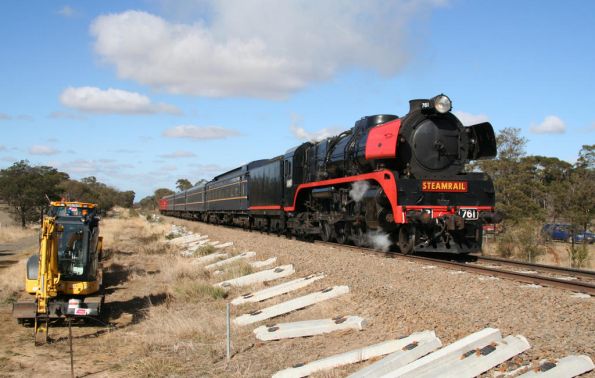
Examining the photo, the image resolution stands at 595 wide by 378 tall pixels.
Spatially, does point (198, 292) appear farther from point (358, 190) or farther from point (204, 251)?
point (204, 251)

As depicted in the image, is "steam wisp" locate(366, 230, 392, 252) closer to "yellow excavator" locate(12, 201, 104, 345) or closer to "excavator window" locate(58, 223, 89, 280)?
"yellow excavator" locate(12, 201, 104, 345)

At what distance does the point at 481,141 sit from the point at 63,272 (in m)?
10.4

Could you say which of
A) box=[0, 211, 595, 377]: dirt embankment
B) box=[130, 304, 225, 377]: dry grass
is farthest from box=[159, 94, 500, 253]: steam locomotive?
box=[130, 304, 225, 377]: dry grass

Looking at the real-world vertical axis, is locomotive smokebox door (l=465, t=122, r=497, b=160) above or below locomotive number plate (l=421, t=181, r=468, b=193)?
above

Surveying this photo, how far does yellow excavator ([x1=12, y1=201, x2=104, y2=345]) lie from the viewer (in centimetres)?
912

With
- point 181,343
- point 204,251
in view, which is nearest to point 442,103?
Result: point 181,343

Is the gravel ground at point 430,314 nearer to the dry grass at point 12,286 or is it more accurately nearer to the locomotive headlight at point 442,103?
the locomotive headlight at point 442,103

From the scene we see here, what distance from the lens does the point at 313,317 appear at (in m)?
8.54

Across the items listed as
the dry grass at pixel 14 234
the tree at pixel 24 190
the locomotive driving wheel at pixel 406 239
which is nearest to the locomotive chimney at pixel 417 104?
the locomotive driving wheel at pixel 406 239

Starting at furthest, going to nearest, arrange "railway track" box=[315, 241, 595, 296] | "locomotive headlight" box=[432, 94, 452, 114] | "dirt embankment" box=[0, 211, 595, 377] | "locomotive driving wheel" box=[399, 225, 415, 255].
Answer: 1. "locomotive headlight" box=[432, 94, 452, 114]
2. "locomotive driving wheel" box=[399, 225, 415, 255]
3. "railway track" box=[315, 241, 595, 296]
4. "dirt embankment" box=[0, 211, 595, 377]

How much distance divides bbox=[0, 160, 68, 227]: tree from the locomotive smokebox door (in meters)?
39.4

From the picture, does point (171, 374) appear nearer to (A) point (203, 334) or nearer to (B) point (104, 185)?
(A) point (203, 334)

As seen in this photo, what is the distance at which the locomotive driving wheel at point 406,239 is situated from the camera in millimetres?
13328

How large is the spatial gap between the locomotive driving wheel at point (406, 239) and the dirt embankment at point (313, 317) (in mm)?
1104
